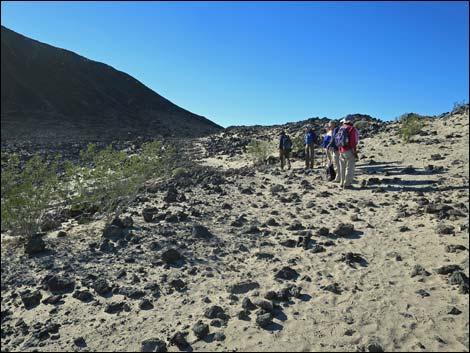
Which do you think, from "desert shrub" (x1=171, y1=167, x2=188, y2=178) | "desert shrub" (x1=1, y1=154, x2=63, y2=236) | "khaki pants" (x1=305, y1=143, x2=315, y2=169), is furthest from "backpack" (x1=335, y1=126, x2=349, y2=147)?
"desert shrub" (x1=1, y1=154, x2=63, y2=236)

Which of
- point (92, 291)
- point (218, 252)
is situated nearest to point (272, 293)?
point (218, 252)

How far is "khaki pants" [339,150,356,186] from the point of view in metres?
8.39

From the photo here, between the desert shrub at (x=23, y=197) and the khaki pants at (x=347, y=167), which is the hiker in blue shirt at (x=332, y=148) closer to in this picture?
the khaki pants at (x=347, y=167)

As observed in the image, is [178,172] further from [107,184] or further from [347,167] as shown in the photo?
[347,167]

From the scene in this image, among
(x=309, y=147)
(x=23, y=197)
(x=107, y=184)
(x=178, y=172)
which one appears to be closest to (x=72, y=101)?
(x=178, y=172)

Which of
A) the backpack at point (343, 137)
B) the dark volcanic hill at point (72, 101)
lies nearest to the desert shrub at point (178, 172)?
the backpack at point (343, 137)

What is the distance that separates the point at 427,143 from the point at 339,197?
564 centimetres

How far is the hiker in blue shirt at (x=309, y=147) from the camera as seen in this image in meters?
10.7

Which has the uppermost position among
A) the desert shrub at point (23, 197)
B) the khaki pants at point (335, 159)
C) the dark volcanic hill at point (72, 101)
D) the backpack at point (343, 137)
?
the dark volcanic hill at point (72, 101)

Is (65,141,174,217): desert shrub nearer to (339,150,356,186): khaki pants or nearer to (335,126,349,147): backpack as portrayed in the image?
(335,126,349,147): backpack

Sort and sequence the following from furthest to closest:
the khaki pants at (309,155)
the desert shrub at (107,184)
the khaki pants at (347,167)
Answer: the khaki pants at (309,155) → the khaki pants at (347,167) → the desert shrub at (107,184)

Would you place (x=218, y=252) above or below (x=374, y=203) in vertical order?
below

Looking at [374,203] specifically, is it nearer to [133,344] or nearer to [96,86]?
[133,344]

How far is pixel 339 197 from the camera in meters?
7.94
